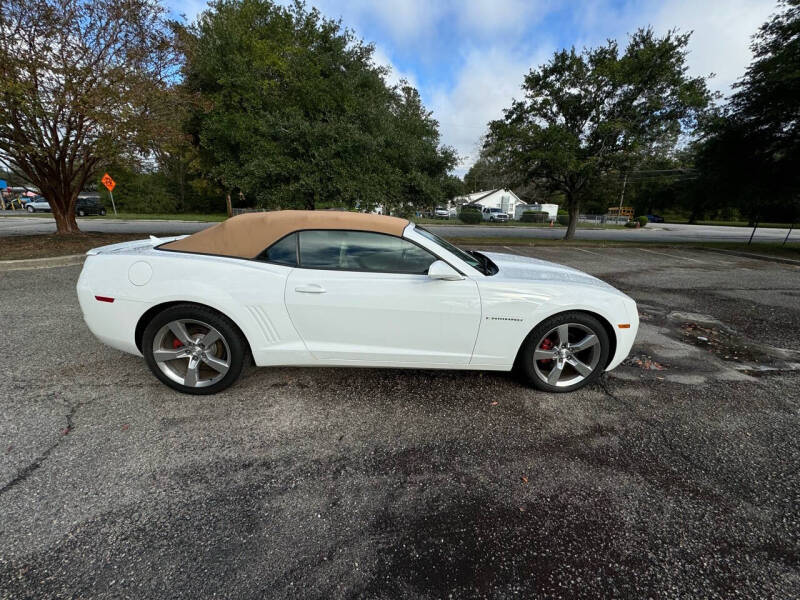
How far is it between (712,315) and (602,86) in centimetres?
1283

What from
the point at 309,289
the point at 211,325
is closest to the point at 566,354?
the point at 309,289

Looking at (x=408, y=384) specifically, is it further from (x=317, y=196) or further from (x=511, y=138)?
(x=511, y=138)

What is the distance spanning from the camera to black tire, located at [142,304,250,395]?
261cm

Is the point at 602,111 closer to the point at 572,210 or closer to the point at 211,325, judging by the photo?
the point at 572,210

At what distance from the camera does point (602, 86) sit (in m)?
14.0

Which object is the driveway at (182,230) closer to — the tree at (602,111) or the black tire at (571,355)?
the tree at (602,111)

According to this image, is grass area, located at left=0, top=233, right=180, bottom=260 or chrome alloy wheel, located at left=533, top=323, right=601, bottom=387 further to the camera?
grass area, located at left=0, top=233, right=180, bottom=260

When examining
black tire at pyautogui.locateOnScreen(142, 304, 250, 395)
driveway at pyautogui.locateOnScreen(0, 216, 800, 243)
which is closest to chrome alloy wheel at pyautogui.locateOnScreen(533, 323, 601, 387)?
black tire at pyautogui.locateOnScreen(142, 304, 250, 395)

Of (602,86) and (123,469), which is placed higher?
(602,86)

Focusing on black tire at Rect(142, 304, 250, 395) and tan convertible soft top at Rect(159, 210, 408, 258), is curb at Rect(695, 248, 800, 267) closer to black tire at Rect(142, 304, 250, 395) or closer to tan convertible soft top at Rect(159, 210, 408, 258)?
tan convertible soft top at Rect(159, 210, 408, 258)

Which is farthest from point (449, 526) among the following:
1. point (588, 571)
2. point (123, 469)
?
point (123, 469)

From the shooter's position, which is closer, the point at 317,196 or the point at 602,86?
the point at 317,196

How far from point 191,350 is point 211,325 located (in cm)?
30

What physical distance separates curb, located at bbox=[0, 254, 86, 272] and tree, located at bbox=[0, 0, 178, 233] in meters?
2.69
